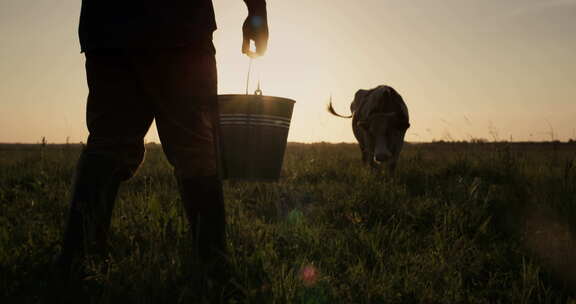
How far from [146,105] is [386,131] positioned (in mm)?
4363

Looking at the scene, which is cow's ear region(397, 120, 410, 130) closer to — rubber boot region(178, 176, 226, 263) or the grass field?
the grass field

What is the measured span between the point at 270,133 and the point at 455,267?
1.58 m

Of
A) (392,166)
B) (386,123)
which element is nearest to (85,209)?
(386,123)

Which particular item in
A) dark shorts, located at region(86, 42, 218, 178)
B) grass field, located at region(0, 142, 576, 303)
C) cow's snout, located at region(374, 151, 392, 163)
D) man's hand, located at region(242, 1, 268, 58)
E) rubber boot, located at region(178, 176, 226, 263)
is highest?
man's hand, located at region(242, 1, 268, 58)

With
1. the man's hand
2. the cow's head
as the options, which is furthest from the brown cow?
the man's hand

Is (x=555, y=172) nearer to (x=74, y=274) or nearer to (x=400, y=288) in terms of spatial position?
(x=400, y=288)

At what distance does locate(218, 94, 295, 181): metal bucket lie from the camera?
2896 millimetres

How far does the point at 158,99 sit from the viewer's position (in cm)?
178

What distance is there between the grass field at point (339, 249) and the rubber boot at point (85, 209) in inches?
4.2

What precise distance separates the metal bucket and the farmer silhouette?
35.9 inches

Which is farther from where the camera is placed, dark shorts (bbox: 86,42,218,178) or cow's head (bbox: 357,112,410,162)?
cow's head (bbox: 357,112,410,162)

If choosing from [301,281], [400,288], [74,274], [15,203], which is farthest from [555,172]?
[15,203]

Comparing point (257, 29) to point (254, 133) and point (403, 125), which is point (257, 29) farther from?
point (403, 125)

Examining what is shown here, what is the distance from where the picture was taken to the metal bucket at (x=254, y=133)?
2.90 m
